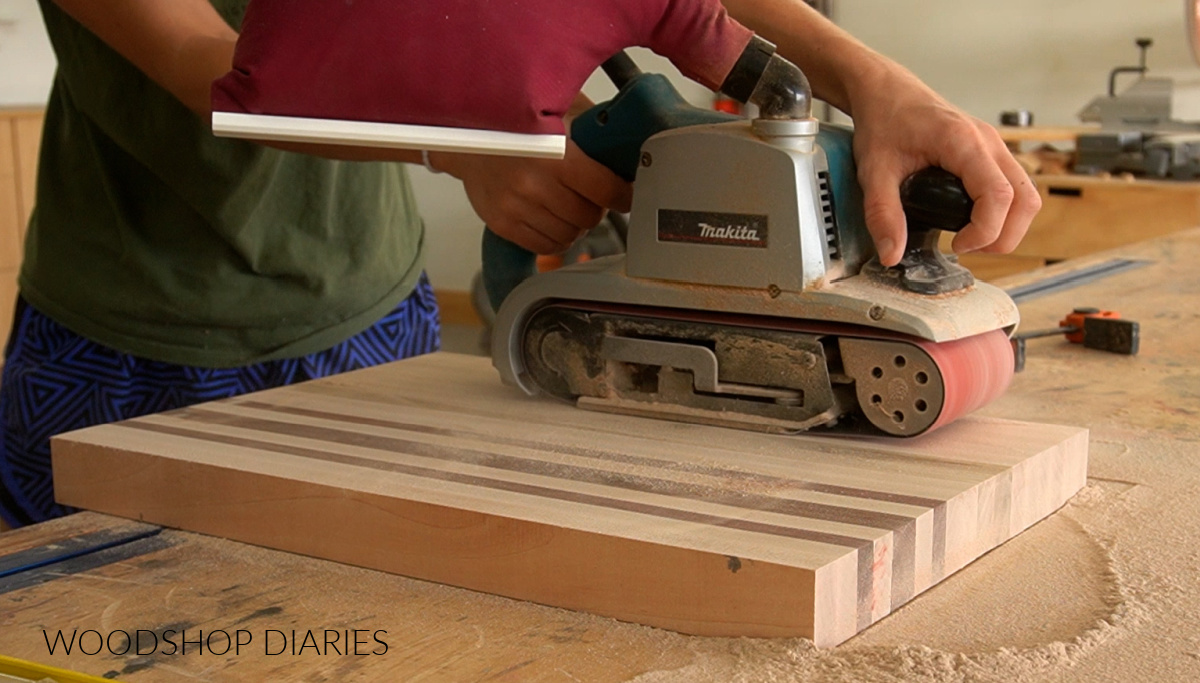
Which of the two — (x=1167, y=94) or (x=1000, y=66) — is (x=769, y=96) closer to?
(x=1167, y=94)

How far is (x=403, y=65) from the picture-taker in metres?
0.96

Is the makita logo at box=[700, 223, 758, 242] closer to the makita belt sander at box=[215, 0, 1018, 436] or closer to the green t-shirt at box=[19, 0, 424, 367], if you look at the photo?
the makita belt sander at box=[215, 0, 1018, 436]

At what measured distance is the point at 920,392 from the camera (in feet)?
3.83

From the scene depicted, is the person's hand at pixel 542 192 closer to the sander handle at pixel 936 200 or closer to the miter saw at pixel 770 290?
the miter saw at pixel 770 290

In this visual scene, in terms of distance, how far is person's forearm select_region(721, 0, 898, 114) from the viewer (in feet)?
4.41

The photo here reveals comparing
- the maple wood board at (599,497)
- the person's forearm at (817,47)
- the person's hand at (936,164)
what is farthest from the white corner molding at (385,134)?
the person's forearm at (817,47)

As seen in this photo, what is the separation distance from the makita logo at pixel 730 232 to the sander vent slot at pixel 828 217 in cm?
7

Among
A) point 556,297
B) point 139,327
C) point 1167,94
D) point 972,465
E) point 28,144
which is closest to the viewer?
point 972,465

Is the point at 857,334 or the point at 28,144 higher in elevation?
the point at 28,144

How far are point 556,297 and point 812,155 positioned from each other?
1.06 feet

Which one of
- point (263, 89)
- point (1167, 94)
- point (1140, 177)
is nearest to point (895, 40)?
point (1167, 94)

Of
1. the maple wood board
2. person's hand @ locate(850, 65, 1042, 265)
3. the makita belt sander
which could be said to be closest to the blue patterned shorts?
the maple wood board

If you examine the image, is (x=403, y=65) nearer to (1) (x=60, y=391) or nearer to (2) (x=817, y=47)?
(2) (x=817, y=47)

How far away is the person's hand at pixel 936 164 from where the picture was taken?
46.6 inches
